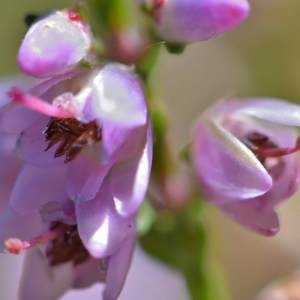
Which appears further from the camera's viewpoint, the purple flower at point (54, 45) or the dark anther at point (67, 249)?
the dark anther at point (67, 249)

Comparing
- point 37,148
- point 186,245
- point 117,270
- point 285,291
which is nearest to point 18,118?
point 37,148

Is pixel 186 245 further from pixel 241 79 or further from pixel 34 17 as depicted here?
pixel 241 79

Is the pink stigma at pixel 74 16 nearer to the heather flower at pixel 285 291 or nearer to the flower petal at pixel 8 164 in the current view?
the flower petal at pixel 8 164

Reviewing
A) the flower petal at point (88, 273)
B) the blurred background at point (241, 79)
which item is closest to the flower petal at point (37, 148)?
the flower petal at point (88, 273)

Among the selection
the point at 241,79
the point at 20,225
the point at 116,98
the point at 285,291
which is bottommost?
the point at 241,79

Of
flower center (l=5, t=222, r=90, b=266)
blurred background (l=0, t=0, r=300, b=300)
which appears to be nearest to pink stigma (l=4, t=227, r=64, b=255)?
flower center (l=5, t=222, r=90, b=266)

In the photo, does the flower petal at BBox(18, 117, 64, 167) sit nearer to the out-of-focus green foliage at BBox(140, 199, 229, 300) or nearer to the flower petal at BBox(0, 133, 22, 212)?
the flower petal at BBox(0, 133, 22, 212)
